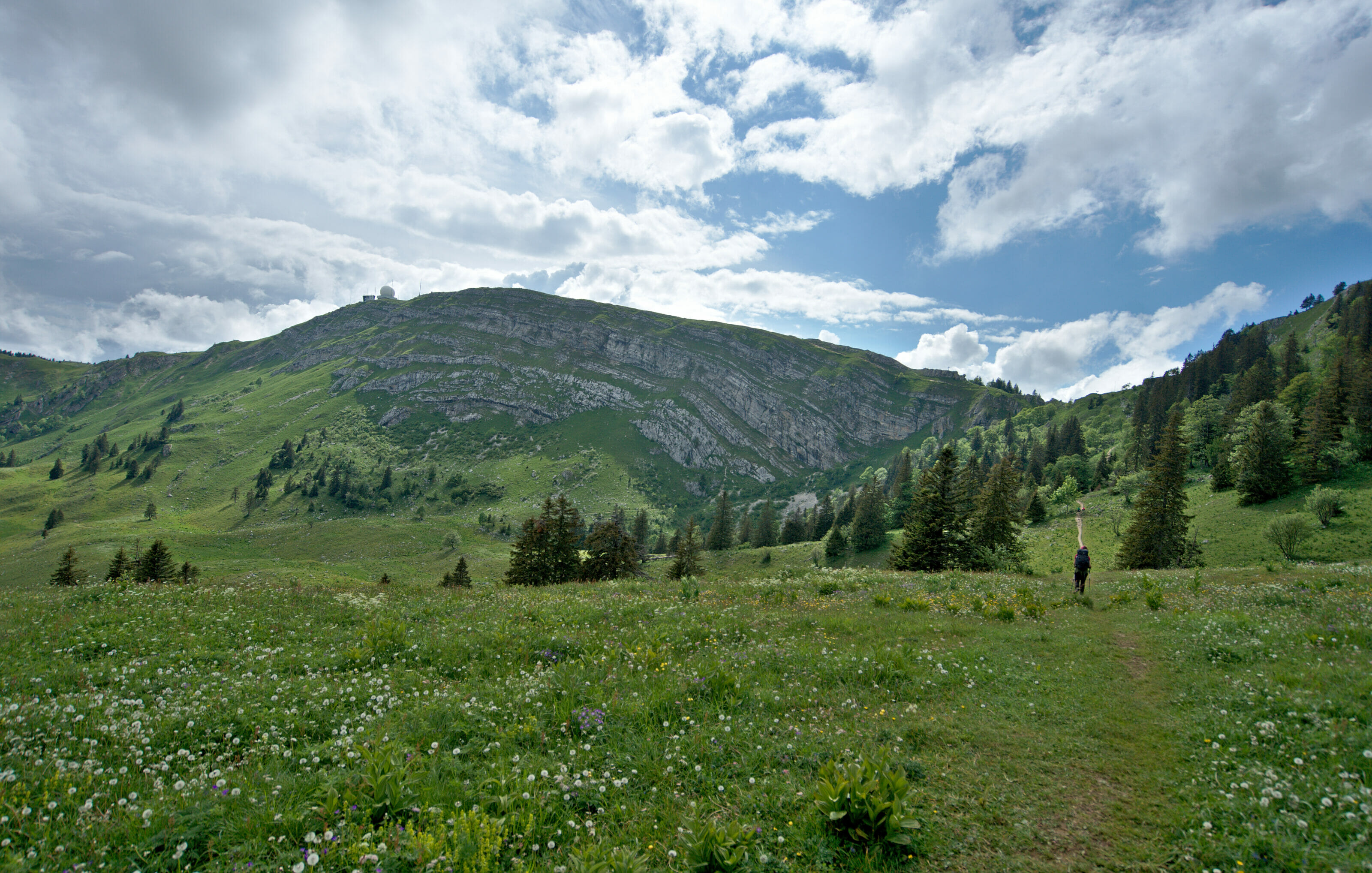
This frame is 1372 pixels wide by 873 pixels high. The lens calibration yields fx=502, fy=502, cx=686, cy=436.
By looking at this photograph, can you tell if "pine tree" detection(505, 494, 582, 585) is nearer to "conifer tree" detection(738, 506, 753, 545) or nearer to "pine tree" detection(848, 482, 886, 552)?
"pine tree" detection(848, 482, 886, 552)

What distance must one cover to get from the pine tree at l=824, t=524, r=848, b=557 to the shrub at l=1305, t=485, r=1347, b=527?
58.7 metres

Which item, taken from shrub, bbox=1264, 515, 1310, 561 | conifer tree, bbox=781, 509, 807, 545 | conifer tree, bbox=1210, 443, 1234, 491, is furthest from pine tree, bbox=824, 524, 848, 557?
shrub, bbox=1264, 515, 1310, 561

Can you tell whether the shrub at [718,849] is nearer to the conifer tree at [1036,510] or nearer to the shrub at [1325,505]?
the shrub at [1325,505]

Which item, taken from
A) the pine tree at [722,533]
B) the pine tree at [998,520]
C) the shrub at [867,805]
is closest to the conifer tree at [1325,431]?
the pine tree at [998,520]

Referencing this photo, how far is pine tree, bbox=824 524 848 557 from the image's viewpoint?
97.6 m

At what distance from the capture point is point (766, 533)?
124 m

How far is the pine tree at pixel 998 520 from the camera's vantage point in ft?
156

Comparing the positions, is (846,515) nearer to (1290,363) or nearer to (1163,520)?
(1163,520)

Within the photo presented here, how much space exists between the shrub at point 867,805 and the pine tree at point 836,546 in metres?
96.1

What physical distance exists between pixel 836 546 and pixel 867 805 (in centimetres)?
9720

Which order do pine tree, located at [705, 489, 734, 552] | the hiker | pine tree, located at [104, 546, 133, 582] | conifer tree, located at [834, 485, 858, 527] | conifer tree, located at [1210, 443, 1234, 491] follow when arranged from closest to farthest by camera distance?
the hiker → pine tree, located at [104, 546, 133, 582] → conifer tree, located at [1210, 443, 1234, 491] → conifer tree, located at [834, 485, 858, 527] → pine tree, located at [705, 489, 734, 552]

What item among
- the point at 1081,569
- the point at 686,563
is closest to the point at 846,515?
the point at 686,563

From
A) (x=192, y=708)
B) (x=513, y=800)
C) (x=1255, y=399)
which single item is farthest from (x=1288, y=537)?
(x=1255, y=399)

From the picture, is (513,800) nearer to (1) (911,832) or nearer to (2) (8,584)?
(1) (911,832)
